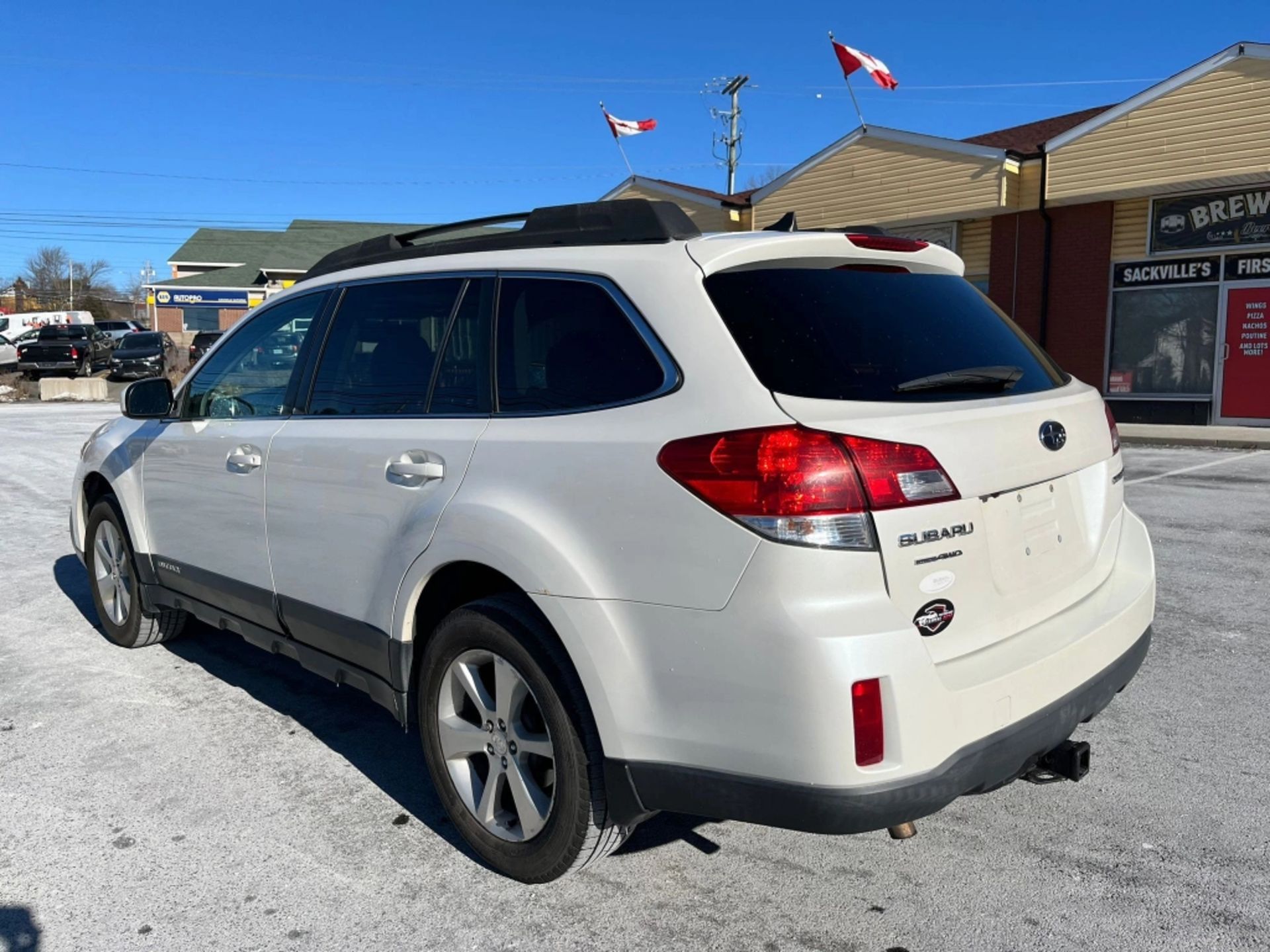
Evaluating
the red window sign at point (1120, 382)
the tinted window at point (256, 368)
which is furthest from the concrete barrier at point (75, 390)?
the tinted window at point (256, 368)

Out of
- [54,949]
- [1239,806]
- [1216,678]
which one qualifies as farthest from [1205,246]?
[54,949]

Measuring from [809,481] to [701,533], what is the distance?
0.28m

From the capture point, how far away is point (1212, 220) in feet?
56.0

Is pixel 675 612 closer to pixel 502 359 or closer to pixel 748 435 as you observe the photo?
pixel 748 435

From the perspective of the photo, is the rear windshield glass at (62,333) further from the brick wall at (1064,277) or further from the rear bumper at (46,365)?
the brick wall at (1064,277)

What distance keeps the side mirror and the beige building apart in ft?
49.6

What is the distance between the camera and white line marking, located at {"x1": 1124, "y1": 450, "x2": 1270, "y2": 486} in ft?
37.0

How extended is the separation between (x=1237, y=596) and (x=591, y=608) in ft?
16.2

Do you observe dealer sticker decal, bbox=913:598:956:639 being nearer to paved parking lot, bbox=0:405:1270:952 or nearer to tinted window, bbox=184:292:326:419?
paved parking lot, bbox=0:405:1270:952

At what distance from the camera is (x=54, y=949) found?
270 cm

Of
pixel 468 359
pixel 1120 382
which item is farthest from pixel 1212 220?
pixel 468 359

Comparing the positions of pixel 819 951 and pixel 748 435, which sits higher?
pixel 748 435

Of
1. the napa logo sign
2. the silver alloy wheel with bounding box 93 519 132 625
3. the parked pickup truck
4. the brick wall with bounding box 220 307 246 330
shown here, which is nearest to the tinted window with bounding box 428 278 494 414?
the silver alloy wheel with bounding box 93 519 132 625

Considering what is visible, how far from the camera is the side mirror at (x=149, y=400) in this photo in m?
4.70
